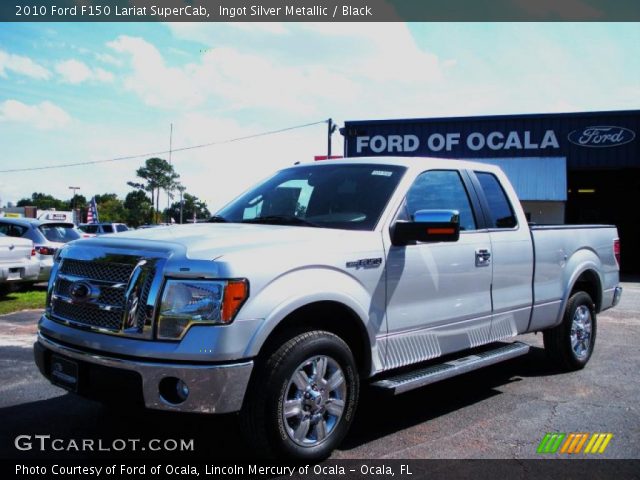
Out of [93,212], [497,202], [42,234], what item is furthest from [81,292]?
[93,212]

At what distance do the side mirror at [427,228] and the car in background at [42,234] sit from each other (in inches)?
360

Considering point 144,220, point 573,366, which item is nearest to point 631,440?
point 573,366

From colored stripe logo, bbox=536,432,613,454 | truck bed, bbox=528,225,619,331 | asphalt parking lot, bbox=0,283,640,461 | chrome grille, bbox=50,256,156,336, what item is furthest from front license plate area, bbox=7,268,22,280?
colored stripe logo, bbox=536,432,613,454

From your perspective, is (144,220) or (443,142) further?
(144,220)

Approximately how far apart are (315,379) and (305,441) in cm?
36

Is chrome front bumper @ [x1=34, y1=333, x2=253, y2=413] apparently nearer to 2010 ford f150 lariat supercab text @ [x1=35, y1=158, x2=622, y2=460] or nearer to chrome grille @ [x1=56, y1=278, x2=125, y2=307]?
2010 ford f150 lariat supercab text @ [x1=35, y1=158, x2=622, y2=460]

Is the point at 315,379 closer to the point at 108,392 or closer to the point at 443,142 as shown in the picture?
the point at 108,392

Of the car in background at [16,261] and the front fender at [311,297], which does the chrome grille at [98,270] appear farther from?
the car in background at [16,261]

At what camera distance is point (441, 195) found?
190 inches

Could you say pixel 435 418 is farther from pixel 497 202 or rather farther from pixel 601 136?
pixel 601 136

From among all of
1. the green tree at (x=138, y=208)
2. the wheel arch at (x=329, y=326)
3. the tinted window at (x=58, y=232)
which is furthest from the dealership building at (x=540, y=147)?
the green tree at (x=138, y=208)

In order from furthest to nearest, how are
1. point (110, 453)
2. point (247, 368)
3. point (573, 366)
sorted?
point (573, 366)
point (110, 453)
point (247, 368)

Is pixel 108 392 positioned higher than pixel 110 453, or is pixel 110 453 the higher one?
pixel 108 392

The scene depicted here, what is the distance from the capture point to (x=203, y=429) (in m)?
4.23
